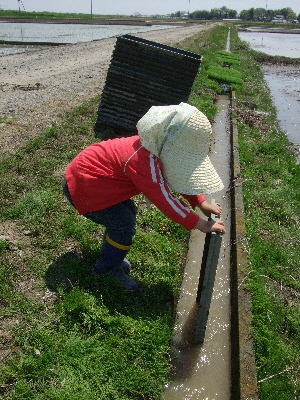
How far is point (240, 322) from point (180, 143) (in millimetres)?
1586

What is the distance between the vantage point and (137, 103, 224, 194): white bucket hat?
8.98 feet

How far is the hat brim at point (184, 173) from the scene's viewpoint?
2.83 meters

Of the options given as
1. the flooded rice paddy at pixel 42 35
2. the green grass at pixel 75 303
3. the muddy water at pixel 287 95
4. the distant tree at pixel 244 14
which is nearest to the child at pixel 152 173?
the green grass at pixel 75 303

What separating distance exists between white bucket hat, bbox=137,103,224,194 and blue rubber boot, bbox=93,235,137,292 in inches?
31.0

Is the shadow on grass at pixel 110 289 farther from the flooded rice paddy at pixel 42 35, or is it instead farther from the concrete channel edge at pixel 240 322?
the flooded rice paddy at pixel 42 35

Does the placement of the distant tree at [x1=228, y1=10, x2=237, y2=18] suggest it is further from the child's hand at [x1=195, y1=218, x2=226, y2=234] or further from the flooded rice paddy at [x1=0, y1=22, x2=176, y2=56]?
the child's hand at [x1=195, y1=218, x2=226, y2=234]

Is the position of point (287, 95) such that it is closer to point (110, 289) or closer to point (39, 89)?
point (39, 89)

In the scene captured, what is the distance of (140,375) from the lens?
2.74 m

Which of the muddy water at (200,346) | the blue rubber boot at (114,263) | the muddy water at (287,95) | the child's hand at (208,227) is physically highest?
the child's hand at (208,227)

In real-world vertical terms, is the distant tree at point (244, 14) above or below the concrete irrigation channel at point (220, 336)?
above

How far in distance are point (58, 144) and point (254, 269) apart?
11.8 feet

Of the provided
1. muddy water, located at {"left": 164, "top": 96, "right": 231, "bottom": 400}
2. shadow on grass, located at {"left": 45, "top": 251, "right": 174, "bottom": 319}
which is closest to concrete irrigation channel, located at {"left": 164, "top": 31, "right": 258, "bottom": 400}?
muddy water, located at {"left": 164, "top": 96, "right": 231, "bottom": 400}

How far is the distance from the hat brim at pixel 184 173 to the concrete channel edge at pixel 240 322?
1.22 metres

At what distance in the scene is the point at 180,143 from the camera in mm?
2795
